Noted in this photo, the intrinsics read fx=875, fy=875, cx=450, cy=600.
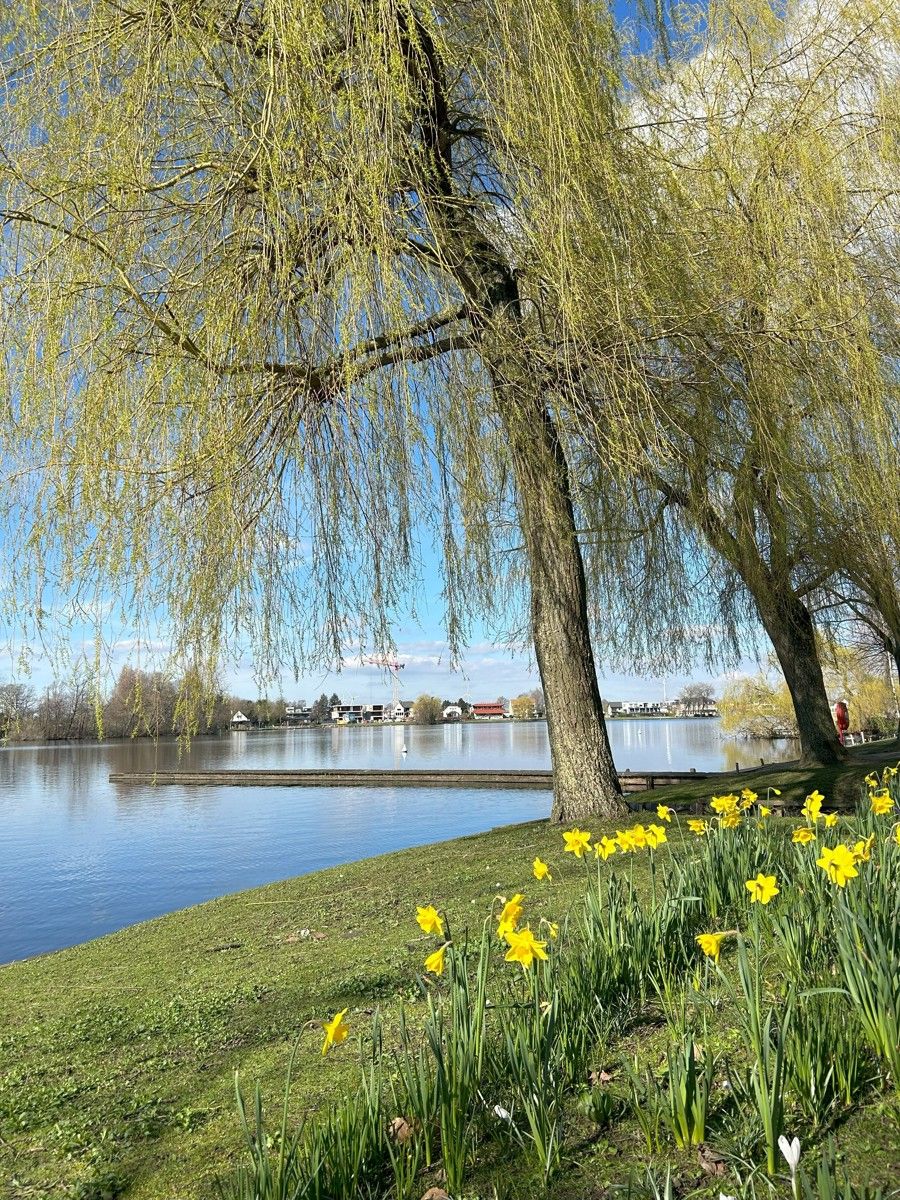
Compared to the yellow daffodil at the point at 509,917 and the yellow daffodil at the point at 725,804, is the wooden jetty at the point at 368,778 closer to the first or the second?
the yellow daffodil at the point at 725,804

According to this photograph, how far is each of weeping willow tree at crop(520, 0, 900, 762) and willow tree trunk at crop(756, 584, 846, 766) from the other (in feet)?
16.5

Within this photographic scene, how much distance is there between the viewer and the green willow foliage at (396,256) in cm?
373

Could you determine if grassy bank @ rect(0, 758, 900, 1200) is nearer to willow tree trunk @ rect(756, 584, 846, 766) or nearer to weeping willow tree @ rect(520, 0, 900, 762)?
weeping willow tree @ rect(520, 0, 900, 762)

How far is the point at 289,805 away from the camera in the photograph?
1878 cm

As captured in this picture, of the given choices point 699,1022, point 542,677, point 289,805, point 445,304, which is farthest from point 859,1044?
point 289,805

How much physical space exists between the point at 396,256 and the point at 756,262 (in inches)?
88.3

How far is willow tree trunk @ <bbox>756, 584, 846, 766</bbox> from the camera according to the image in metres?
10.9

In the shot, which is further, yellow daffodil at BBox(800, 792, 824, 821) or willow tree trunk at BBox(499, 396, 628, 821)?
willow tree trunk at BBox(499, 396, 628, 821)

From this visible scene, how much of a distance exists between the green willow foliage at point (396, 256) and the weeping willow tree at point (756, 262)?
0.02 metres

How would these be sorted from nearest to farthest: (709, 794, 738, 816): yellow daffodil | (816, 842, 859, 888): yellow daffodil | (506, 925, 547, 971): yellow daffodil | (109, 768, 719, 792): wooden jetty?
(506, 925, 547, 971): yellow daffodil, (816, 842, 859, 888): yellow daffodil, (709, 794, 738, 816): yellow daffodil, (109, 768, 719, 792): wooden jetty

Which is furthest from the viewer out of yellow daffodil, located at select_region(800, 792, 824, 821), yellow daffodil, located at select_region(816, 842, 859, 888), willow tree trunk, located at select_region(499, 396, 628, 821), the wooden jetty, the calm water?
the wooden jetty

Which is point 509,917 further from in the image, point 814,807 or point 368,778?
point 368,778

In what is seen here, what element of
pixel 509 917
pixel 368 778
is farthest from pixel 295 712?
pixel 368 778

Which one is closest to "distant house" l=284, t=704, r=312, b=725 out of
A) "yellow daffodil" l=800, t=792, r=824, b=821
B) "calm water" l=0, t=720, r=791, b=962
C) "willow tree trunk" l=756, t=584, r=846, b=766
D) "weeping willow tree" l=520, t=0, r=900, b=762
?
"calm water" l=0, t=720, r=791, b=962
